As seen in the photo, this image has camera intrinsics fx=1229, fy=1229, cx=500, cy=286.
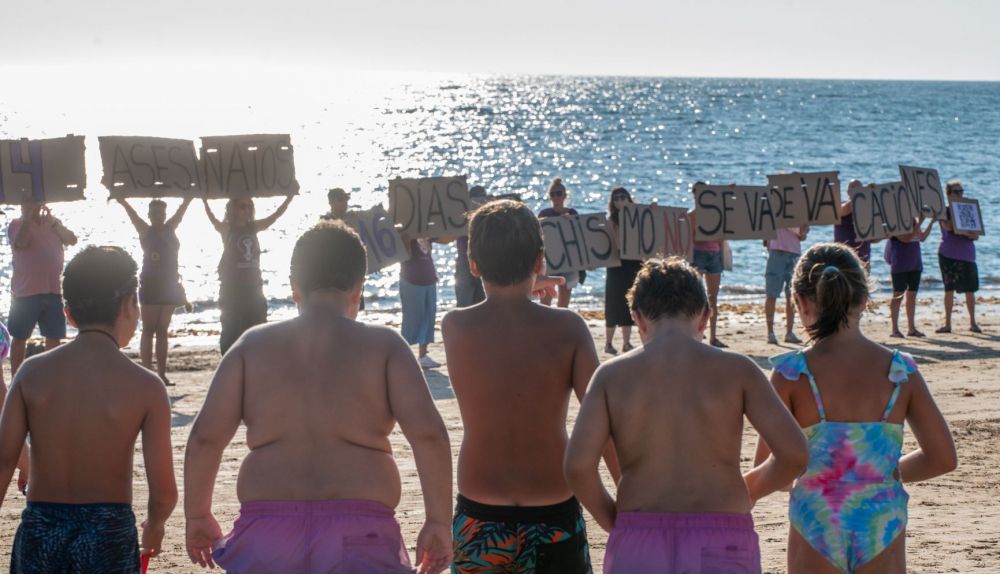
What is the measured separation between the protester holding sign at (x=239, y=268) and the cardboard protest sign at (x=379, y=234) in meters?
0.71

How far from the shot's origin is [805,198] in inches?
453

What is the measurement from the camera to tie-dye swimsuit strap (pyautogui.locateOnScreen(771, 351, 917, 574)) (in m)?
3.76

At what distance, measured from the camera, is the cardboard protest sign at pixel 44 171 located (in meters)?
9.52

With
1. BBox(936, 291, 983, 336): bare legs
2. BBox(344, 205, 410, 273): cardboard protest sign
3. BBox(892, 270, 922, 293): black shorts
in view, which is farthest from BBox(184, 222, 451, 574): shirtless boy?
BBox(936, 291, 983, 336): bare legs

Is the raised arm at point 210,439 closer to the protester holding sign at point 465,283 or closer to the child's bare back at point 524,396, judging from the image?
the child's bare back at point 524,396

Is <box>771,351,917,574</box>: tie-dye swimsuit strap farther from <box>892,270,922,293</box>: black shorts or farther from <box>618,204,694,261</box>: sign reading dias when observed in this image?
<box>892,270,922,293</box>: black shorts

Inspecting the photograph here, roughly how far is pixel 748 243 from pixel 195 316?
1783 cm

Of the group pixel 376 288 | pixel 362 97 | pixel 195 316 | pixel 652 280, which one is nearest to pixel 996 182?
pixel 376 288

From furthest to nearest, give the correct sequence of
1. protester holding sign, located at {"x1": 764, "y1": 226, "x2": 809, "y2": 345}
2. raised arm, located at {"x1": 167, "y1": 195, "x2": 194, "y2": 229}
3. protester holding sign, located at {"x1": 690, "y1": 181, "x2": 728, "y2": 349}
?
protester holding sign, located at {"x1": 764, "y1": 226, "x2": 809, "y2": 345} → protester holding sign, located at {"x1": 690, "y1": 181, "x2": 728, "y2": 349} → raised arm, located at {"x1": 167, "y1": 195, "x2": 194, "y2": 229}

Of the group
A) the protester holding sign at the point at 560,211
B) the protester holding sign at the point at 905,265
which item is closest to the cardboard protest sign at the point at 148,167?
the protester holding sign at the point at 560,211

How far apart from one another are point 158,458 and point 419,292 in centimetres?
858

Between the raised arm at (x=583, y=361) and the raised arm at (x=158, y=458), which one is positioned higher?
the raised arm at (x=583, y=361)

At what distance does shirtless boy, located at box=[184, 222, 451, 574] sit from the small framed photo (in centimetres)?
1216

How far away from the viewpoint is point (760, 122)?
102 meters
